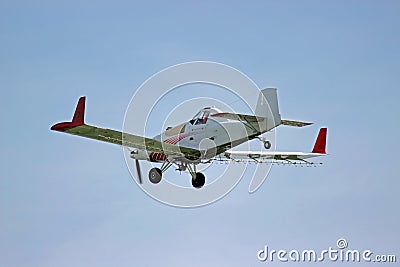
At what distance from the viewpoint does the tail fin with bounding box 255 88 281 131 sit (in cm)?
4978

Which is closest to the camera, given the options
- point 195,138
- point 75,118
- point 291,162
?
point 75,118

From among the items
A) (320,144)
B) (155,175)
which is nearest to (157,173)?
(155,175)

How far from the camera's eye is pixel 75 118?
158 feet

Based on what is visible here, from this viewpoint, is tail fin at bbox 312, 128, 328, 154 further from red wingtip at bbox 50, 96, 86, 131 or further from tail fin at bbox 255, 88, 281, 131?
red wingtip at bbox 50, 96, 86, 131

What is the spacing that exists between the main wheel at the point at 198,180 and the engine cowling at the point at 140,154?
3603 mm

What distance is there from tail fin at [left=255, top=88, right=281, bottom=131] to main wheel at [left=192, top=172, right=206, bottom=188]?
5.51 meters

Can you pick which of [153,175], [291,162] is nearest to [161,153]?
[153,175]

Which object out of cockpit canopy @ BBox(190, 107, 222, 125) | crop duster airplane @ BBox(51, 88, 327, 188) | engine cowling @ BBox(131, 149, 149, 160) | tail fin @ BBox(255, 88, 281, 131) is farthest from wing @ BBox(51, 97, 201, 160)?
tail fin @ BBox(255, 88, 281, 131)

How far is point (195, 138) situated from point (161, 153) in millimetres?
2574

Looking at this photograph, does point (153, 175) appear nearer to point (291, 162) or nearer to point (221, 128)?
point (221, 128)

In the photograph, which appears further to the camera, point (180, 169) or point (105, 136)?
point (180, 169)

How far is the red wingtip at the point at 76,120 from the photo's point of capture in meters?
47.9

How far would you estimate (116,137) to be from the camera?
49.5 m

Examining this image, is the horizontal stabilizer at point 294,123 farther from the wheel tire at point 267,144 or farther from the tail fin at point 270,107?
the wheel tire at point 267,144
